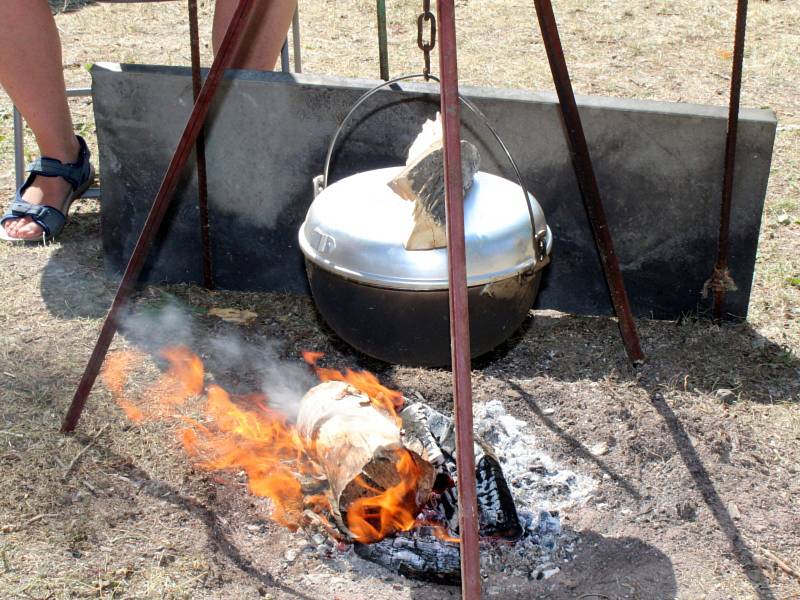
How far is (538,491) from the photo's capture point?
8.46 feet

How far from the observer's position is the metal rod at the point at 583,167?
2.58 meters

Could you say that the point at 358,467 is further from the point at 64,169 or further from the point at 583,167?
the point at 64,169

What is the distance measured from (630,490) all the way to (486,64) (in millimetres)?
3846

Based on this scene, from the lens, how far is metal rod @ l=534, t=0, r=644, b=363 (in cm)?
258

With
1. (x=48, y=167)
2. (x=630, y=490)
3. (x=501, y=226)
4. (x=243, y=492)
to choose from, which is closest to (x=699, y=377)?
(x=630, y=490)

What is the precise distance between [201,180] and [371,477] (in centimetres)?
160

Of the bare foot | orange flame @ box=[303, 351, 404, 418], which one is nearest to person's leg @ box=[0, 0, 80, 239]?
the bare foot

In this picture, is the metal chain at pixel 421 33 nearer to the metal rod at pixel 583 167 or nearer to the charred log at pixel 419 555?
the metal rod at pixel 583 167

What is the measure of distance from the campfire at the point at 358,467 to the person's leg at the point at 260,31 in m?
1.55

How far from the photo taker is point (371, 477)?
2291 millimetres

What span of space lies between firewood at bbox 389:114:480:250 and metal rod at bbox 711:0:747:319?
1.26m

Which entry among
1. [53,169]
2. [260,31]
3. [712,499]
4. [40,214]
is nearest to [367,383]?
[712,499]

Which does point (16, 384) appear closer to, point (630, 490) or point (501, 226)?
point (501, 226)

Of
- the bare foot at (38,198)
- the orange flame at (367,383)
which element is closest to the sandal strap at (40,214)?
the bare foot at (38,198)
